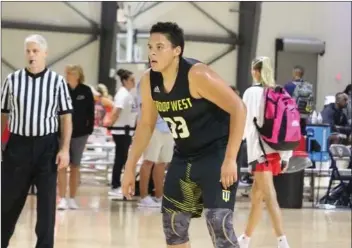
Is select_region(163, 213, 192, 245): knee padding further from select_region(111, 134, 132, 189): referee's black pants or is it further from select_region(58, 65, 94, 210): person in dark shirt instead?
select_region(111, 134, 132, 189): referee's black pants

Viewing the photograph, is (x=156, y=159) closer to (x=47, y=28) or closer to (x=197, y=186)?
(x=197, y=186)

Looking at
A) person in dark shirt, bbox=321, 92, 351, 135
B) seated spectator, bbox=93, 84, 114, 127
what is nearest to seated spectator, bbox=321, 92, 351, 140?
person in dark shirt, bbox=321, 92, 351, 135

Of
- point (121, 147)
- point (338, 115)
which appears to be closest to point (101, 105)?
point (121, 147)

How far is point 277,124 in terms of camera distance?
5969mm

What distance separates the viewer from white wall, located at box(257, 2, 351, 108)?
754 inches

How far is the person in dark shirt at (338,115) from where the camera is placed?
13.7 metres

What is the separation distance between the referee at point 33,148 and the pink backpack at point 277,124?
63.1 inches

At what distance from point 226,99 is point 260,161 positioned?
206 cm

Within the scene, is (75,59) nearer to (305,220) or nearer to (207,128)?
(305,220)

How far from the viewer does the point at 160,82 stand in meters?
4.02

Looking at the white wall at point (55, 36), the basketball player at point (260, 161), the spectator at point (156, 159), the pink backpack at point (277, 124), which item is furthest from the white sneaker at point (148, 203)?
the white wall at point (55, 36)

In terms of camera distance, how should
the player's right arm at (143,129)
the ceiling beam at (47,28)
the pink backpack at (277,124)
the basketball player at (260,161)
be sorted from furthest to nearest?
the ceiling beam at (47,28) → the pink backpack at (277,124) → the basketball player at (260,161) → the player's right arm at (143,129)

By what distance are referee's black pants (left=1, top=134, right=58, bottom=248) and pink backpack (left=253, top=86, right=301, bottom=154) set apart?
1.68 meters

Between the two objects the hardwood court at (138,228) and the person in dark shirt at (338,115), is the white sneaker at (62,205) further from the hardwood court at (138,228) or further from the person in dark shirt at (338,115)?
the person in dark shirt at (338,115)
